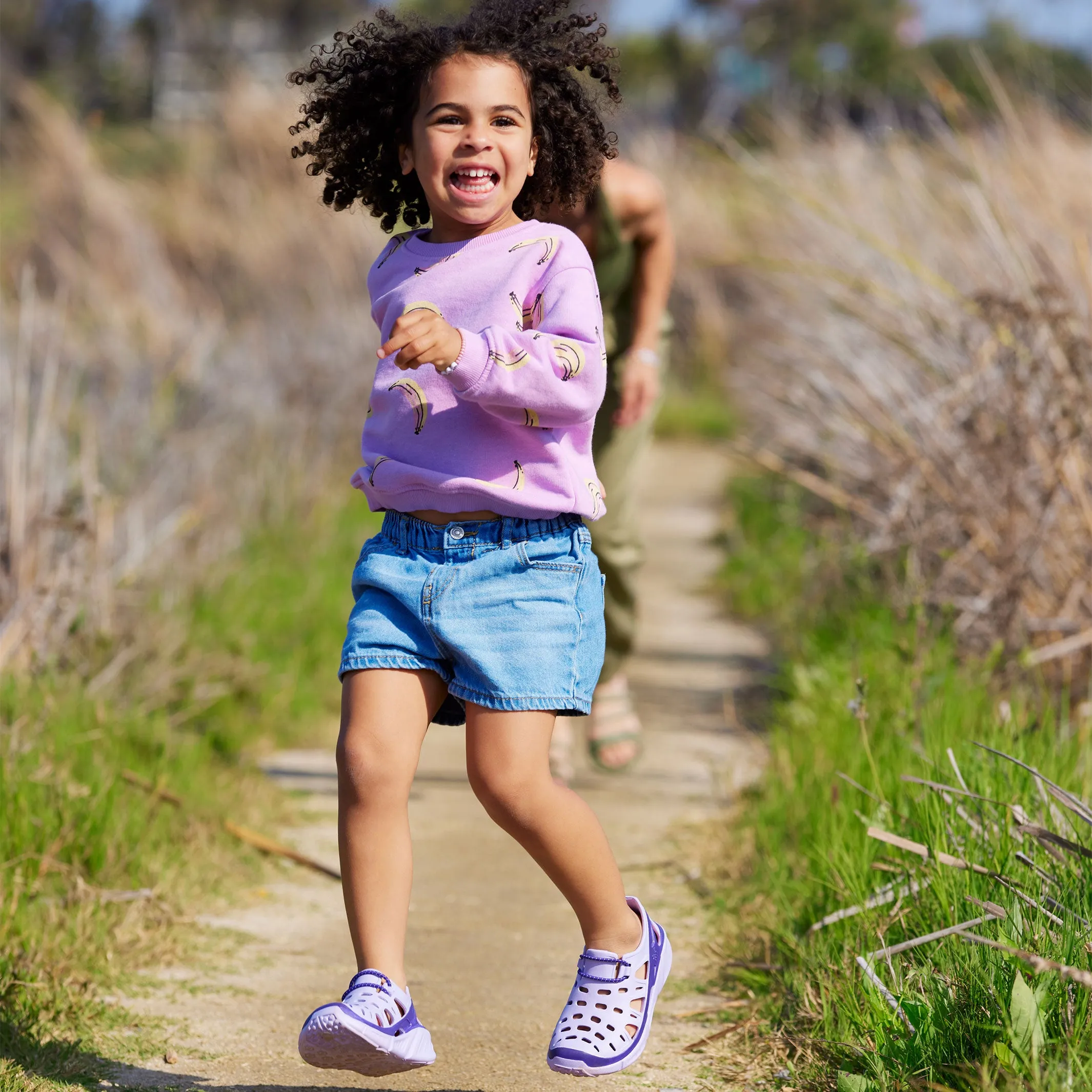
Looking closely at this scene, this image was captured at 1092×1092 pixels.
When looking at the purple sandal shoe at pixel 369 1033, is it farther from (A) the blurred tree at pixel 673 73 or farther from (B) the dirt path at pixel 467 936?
(A) the blurred tree at pixel 673 73

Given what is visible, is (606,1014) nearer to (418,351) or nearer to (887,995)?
(887,995)

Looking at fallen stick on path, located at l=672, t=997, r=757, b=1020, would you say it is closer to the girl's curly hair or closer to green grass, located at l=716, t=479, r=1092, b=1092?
green grass, located at l=716, t=479, r=1092, b=1092

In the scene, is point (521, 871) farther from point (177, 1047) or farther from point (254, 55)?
point (254, 55)

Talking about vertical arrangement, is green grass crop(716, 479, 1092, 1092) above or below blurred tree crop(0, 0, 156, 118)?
below

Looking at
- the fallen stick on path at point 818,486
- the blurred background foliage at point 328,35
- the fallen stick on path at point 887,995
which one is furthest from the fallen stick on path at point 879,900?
the blurred background foliage at point 328,35

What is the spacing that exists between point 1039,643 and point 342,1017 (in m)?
2.56

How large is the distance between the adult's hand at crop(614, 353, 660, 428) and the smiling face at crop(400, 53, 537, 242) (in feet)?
4.73

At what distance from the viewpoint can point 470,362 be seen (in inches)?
86.6

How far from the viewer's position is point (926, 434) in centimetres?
441

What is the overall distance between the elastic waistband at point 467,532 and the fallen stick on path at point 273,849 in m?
1.39

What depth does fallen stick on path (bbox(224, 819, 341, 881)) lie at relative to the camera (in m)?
3.58

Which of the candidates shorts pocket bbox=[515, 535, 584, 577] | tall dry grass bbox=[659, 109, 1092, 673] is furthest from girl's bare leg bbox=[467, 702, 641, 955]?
tall dry grass bbox=[659, 109, 1092, 673]

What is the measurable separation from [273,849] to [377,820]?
4.54ft

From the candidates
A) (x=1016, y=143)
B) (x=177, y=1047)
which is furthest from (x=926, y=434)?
(x=177, y=1047)
